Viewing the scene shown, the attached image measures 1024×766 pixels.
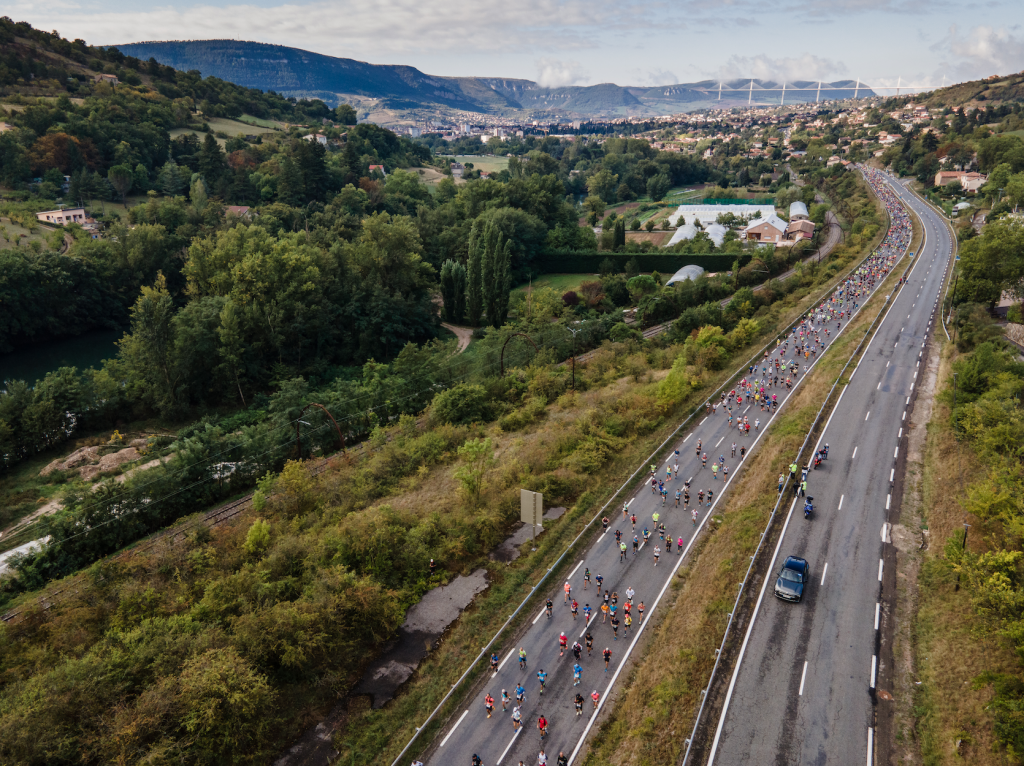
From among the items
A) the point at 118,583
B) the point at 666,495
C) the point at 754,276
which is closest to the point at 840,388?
the point at 666,495

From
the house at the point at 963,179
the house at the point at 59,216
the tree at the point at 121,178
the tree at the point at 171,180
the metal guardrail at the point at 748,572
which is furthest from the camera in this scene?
the house at the point at 963,179

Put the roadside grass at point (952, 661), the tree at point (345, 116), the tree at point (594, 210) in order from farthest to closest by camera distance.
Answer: the tree at point (345, 116)
the tree at point (594, 210)
the roadside grass at point (952, 661)

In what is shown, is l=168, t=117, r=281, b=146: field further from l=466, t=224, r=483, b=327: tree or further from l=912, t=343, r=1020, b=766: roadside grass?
l=912, t=343, r=1020, b=766: roadside grass

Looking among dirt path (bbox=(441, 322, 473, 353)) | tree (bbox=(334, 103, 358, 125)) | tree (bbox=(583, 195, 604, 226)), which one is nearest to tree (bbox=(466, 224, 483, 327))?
dirt path (bbox=(441, 322, 473, 353))

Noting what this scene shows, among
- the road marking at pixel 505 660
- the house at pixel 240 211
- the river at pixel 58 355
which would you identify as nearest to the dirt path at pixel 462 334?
the house at pixel 240 211

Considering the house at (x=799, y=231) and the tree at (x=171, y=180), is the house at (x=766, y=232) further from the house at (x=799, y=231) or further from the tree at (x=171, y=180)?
the tree at (x=171, y=180)

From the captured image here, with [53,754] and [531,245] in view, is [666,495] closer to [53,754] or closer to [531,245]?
[53,754]
